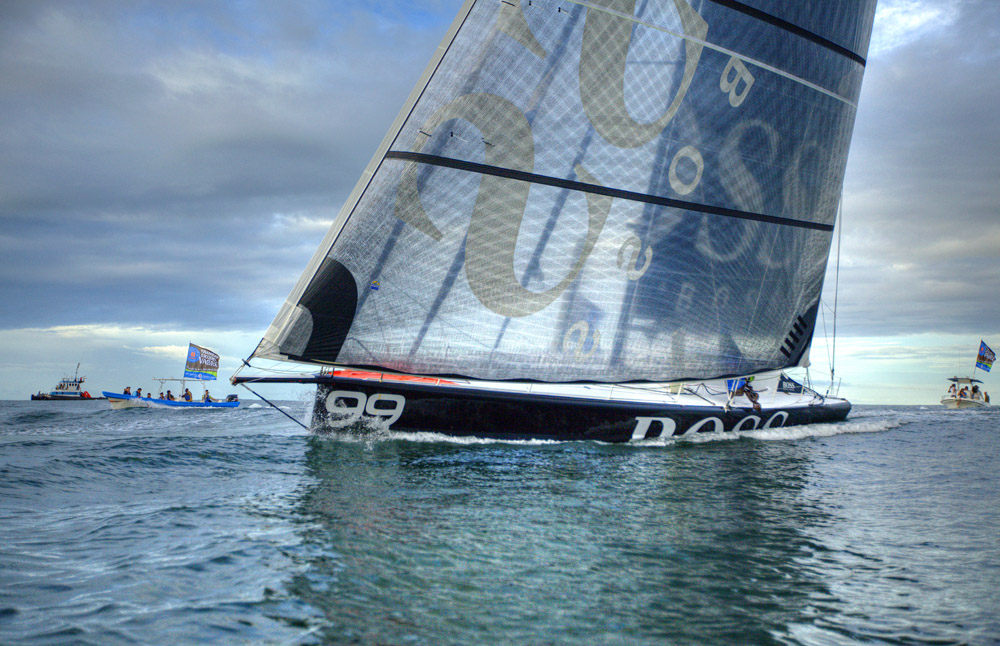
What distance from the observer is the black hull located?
33.0ft

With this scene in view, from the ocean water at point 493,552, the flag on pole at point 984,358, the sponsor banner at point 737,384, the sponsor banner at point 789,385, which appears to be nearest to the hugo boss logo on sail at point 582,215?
the sponsor banner at point 737,384

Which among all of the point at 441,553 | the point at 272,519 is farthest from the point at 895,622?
the point at 272,519

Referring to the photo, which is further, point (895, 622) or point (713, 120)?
point (713, 120)

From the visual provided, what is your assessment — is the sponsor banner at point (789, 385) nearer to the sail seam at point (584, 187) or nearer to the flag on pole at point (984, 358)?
the sail seam at point (584, 187)

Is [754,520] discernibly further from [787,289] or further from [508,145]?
[787,289]

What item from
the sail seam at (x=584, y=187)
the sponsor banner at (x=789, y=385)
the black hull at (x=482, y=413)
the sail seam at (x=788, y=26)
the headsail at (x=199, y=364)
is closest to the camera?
the sail seam at (x=584, y=187)

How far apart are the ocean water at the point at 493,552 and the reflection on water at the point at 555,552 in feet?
0.07

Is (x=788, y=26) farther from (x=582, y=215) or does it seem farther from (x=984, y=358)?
(x=984, y=358)

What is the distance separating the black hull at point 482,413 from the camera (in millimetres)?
10055

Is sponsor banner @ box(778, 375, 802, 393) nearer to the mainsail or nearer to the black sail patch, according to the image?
the mainsail

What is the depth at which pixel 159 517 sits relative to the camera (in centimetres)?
585

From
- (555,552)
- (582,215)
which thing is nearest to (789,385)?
(582,215)

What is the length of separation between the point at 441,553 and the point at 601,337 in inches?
270

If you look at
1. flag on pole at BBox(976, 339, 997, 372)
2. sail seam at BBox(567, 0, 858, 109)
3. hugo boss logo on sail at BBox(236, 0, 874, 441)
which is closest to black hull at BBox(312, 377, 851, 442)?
hugo boss logo on sail at BBox(236, 0, 874, 441)
